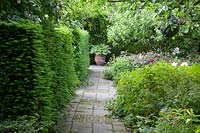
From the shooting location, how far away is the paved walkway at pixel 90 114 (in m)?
4.87

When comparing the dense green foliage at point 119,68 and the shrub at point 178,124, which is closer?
the shrub at point 178,124

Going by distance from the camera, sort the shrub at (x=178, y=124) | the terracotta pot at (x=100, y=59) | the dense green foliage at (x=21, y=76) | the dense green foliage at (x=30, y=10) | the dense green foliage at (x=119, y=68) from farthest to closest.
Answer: the terracotta pot at (x=100, y=59) < the dense green foliage at (x=119, y=68) < the dense green foliage at (x=30, y=10) < the shrub at (x=178, y=124) < the dense green foliage at (x=21, y=76)

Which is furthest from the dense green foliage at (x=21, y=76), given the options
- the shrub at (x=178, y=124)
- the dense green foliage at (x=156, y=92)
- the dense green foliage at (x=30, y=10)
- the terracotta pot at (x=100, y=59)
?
the terracotta pot at (x=100, y=59)

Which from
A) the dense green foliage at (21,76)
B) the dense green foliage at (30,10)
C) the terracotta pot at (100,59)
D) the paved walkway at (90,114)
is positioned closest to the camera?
the dense green foliage at (21,76)

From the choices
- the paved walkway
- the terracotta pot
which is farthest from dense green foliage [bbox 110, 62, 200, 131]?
the terracotta pot

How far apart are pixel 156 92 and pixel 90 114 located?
50.9 inches

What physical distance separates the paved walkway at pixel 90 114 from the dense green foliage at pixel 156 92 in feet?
0.94

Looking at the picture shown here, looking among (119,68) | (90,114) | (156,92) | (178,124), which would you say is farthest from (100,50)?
(178,124)

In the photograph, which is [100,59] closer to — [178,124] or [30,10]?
[30,10]

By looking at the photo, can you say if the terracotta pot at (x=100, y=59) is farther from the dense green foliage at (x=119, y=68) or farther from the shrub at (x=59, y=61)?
the shrub at (x=59, y=61)

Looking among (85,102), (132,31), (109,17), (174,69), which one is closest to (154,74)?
(174,69)

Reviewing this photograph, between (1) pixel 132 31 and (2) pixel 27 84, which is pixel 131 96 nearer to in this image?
(2) pixel 27 84

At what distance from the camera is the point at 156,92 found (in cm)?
506

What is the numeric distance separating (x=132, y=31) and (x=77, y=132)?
7912 mm
